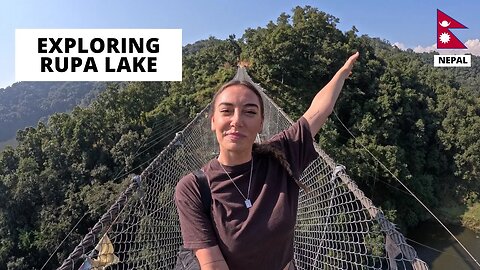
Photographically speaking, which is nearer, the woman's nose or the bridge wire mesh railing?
the woman's nose

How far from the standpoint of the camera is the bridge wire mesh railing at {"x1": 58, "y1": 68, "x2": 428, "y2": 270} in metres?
1.32

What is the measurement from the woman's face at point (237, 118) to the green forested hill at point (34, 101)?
1702 inches

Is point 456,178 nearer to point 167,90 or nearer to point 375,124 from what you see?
point 375,124

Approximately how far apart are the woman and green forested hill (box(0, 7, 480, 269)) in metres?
9.53

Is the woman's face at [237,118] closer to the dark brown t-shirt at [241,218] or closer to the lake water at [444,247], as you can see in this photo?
the dark brown t-shirt at [241,218]

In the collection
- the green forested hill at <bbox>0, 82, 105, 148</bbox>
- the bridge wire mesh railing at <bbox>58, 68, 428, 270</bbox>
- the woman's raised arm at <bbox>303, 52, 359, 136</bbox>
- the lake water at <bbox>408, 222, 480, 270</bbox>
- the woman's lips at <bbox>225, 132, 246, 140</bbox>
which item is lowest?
the lake water at <bbox>408, 222, 480, 270</bbox>

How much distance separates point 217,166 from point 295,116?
1033 cm

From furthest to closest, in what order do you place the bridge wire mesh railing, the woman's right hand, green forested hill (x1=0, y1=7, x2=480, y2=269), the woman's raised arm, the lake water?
1. green forested hill (x1=0, y1=7, x2=480, y2=269)
2. the lake water
3. the bridge wire mesh railing
4. the woman's raised arm
5. the woman's right hand

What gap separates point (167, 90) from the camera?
51.6ft

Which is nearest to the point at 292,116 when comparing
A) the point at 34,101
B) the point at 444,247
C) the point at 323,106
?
the point at 444,247

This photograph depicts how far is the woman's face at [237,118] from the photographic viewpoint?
88 centimetres

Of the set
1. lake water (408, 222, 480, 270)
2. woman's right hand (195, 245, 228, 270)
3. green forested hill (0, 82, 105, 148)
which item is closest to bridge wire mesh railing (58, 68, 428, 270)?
woman's right hand (195, 245, 228, 270)

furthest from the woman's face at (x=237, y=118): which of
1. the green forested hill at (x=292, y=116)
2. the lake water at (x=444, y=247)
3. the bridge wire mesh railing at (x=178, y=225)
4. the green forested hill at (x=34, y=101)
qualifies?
the green forested hill at (x=34, y=101)

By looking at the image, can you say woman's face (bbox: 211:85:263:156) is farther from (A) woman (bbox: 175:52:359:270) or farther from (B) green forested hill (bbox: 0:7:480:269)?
(B) green forested hill (bbox: 0:7:480:269)
